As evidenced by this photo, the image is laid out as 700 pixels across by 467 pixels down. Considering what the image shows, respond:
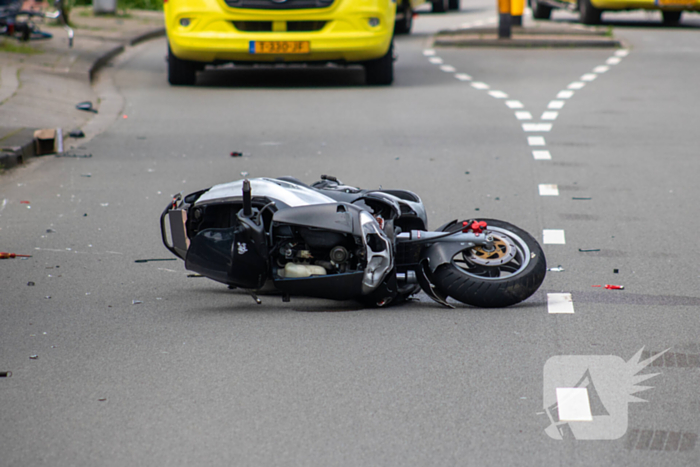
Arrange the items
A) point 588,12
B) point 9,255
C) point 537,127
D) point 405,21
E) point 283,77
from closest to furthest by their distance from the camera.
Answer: point 9,255 < point 537,127 < point 283,77 < point 405,21 < point 588,12

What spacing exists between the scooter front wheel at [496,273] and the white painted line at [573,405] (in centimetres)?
112

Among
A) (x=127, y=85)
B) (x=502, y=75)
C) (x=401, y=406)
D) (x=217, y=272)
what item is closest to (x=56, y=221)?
(x=217, y=272)

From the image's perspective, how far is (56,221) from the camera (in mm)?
7254

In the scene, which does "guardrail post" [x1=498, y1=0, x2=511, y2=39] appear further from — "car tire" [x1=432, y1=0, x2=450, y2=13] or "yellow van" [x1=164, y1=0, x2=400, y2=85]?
"car tire" [x1=432, y1=0, x2=450, y2=13]

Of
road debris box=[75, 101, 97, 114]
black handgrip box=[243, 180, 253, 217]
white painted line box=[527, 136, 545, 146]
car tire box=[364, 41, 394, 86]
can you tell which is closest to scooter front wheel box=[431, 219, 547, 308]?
black handgrip box=[243, 180, 253, 217]

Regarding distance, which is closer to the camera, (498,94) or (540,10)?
(498,94)

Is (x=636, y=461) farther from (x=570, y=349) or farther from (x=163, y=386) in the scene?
(x=163, y=386)

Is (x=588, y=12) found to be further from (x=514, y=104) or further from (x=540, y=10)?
(x=514, y=104)

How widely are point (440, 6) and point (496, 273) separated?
2594cm

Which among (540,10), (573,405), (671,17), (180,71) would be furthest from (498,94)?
(540,10)

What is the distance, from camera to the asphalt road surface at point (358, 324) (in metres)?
3.71

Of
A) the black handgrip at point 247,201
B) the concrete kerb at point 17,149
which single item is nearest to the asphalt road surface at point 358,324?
the concrete kerb at point 17,149

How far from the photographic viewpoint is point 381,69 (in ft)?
45.5

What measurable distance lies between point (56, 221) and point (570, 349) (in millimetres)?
4027
